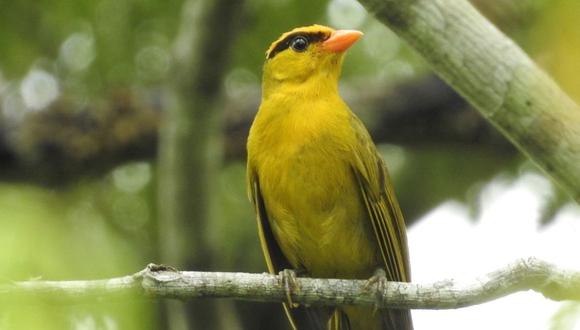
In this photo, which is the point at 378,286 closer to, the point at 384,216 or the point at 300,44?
the point at 384,216

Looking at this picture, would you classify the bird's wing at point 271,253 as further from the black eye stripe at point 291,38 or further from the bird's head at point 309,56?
the black eye stripe at point 291,38

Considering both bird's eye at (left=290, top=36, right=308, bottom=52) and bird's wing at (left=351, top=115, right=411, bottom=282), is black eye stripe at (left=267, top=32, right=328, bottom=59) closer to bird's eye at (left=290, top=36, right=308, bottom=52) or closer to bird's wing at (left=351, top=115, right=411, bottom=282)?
bird's eye at (left=290, top=36, right=308, bottom=52)

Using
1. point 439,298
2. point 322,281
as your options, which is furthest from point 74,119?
point 439,298

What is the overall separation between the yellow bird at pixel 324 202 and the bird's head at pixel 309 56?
235mm

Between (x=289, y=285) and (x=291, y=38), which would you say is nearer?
(x=289, y=285)

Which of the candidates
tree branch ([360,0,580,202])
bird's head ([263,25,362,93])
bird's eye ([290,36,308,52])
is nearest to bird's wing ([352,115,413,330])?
bird's head ([263,25,362,93])

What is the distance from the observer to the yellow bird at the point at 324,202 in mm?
4707

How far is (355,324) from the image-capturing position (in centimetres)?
502

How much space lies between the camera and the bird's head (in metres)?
5.24

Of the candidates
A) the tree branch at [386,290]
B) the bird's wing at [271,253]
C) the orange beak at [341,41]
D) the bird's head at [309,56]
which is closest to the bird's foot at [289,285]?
the tree branch at [386,290]

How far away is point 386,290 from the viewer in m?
4.04

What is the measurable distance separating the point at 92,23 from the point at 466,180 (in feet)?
9.10

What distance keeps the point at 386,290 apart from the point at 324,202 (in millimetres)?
774

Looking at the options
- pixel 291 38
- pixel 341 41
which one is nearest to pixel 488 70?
pixel 341 41
